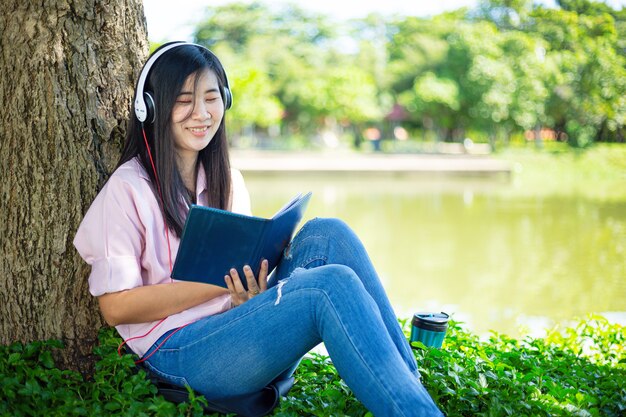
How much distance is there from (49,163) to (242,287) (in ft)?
2.07

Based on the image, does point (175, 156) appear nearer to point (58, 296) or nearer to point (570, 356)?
point (58, 296)

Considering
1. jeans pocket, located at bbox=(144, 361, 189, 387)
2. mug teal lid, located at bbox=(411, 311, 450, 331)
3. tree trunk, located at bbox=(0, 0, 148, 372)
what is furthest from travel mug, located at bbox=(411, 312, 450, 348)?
tree trunk, located at bbox=(0, 0, 148, 372)

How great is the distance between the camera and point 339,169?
15109mm

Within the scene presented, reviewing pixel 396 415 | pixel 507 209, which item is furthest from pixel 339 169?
pixel 396 415

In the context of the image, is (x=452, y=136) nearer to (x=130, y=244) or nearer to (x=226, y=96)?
(x=226, y=96)

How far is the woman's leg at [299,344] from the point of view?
1404mm

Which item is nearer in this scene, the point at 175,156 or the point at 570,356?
the point at 175,156

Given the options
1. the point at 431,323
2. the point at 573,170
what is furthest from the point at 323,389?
the point at 573,170

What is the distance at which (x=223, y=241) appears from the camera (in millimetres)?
1552

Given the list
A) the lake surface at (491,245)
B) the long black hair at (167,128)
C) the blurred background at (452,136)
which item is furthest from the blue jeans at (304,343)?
the blurred background at (452,136)

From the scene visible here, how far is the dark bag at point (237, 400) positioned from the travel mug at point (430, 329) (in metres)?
0.59

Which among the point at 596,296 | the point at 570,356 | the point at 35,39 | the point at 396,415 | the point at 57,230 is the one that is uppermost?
the point at 35,39

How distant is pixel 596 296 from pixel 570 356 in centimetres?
272

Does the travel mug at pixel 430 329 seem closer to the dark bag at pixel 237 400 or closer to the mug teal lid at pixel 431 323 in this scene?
the mug teal lid at pixel 431 323
